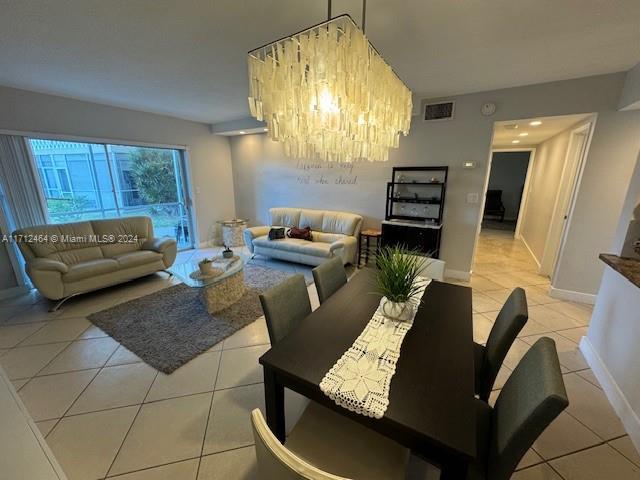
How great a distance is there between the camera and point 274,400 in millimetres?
1204

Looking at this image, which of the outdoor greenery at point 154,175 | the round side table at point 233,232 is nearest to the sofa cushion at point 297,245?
the round side table at point 233,232

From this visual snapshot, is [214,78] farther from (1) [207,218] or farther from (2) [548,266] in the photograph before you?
(2) [548,266]

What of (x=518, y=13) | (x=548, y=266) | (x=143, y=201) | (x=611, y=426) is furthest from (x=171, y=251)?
(x=548, y=266)

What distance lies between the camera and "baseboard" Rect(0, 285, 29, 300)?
3206 millimetres

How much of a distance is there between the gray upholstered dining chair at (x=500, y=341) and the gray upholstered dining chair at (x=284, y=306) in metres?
1.06

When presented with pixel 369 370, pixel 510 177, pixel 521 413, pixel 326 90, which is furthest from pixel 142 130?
pixel 510 177

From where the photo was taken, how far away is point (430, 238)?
12.2ft

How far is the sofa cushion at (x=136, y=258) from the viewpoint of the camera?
3358mm

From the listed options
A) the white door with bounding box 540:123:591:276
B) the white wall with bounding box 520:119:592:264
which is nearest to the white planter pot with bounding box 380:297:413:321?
the white door with bounding box 540:123:591:276

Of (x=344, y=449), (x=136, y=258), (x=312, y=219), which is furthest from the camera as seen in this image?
(x=312, y=219)

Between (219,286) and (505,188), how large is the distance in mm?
9845

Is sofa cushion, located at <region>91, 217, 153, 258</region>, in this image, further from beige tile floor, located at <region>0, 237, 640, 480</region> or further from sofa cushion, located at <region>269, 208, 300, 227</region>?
sofa cushion, located at <region>269, 208, 300, 227</region>

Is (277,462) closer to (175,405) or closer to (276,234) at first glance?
(175,405)

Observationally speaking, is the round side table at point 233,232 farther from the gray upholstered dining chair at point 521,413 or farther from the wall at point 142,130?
the gray upholstered dining chair at point 521,413
